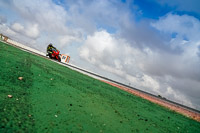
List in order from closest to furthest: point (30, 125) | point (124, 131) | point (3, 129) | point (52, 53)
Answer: point (3, 129) < point (30, 125) < point (124, 131) < point (52, 53)

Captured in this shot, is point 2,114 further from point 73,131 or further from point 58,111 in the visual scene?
point 73,131

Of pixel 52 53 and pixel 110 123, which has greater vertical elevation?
pixel 52 53

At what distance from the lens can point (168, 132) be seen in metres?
4.18

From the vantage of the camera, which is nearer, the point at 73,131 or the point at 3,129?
the point at 3,129

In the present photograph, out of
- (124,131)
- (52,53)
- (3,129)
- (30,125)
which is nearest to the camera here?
(3,129)

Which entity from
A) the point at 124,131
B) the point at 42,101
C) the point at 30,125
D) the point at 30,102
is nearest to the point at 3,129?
the point at 30,125

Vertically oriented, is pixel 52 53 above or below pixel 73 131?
above

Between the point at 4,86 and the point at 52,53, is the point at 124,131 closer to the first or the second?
the point at 4,86

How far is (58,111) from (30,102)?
675 millimetres

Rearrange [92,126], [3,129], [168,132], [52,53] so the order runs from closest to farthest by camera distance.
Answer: [3,129] → [92,126] → [168,132] → [52,53]

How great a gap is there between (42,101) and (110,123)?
184cm

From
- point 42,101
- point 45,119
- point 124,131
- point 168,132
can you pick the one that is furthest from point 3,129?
point 168,132

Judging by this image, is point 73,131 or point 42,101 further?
point 42,101

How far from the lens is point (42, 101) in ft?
10.00
